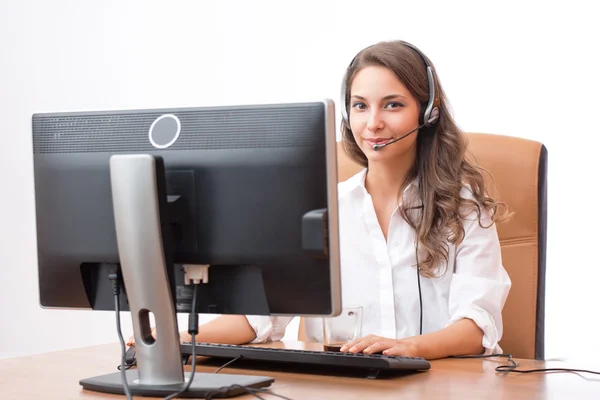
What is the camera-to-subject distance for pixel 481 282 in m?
1.58

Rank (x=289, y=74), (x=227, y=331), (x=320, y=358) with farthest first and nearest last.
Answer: (x=289, y=74) < (x=227, y=331) < (x=320, y=358)

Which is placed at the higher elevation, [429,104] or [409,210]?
[429,104]

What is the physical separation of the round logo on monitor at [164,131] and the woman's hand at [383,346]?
1.44 ft

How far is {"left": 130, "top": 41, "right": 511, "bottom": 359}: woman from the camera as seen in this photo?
1722mm

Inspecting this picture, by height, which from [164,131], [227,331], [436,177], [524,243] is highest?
[164,131]

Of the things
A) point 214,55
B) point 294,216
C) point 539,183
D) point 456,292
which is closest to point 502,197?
point 539,183

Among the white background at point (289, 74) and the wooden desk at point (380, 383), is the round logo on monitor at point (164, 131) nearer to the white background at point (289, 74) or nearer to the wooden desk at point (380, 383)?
the wooden desk at point (380, 383)

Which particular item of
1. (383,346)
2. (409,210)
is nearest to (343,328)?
(383,346)

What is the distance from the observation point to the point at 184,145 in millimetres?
1096

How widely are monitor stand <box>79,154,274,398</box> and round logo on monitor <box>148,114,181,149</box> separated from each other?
0.05 m

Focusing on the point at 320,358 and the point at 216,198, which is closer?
the point at 216,198

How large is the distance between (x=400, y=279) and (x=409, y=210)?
0.52 ft

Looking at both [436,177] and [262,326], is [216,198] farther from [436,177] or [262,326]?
[436,177]

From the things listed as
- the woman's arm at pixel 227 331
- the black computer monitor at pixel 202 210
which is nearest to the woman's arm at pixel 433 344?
the black computer monitor at pixel 202 210
